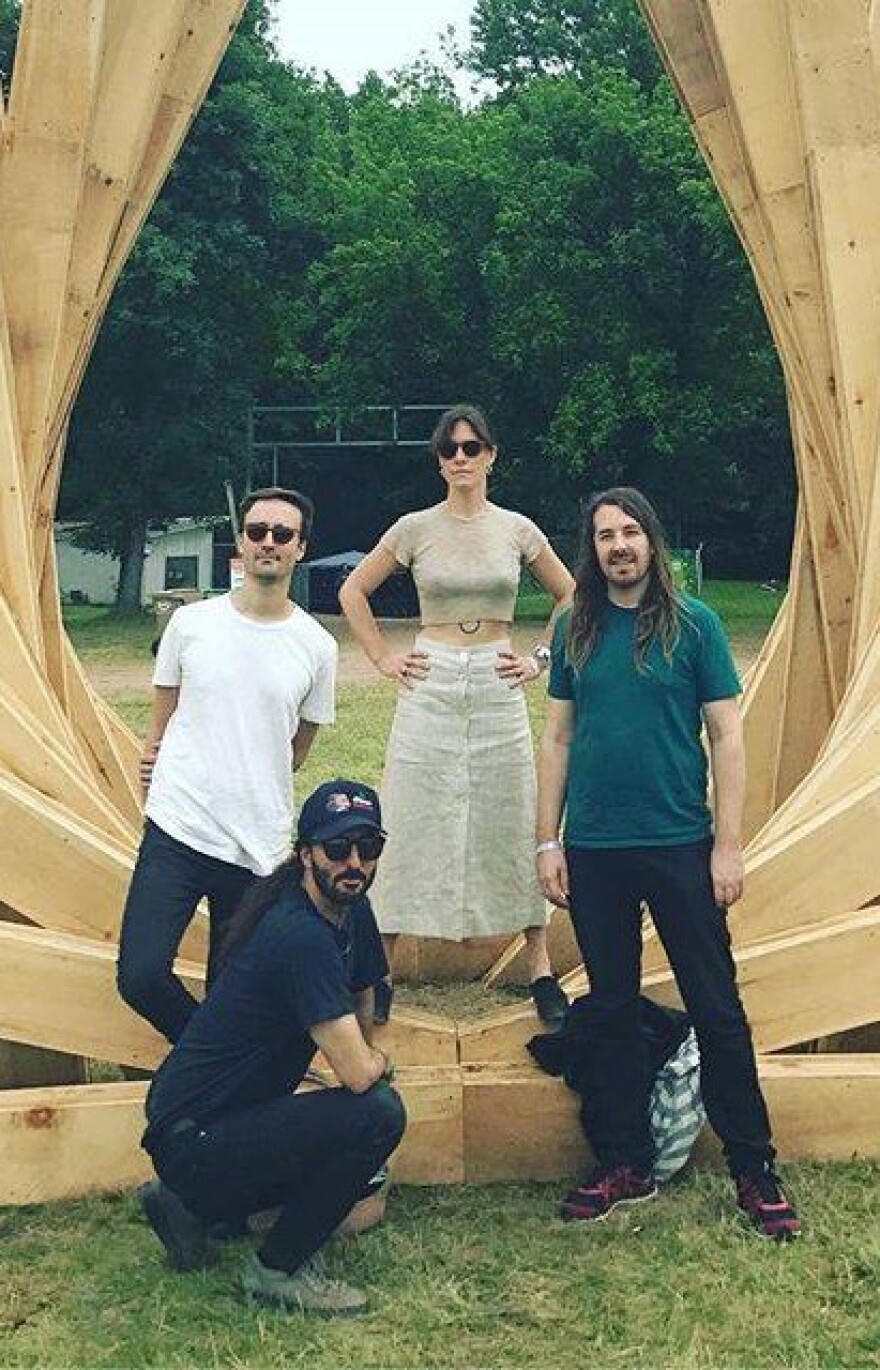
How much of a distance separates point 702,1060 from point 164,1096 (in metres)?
1.15

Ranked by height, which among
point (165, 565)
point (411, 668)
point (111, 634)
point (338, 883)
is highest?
point (411, 668)

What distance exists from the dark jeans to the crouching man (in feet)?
0.89

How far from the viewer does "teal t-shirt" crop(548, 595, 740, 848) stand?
11.1 ft

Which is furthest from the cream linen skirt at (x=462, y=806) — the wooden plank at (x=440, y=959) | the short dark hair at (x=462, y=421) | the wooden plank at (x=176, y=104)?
the wooden plank at (x=176, y=104)

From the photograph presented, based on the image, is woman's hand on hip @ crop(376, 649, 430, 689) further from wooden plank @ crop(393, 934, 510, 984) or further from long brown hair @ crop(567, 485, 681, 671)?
wooden plank @ crop(393, 934, 510, 984)

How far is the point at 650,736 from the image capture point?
3.37m

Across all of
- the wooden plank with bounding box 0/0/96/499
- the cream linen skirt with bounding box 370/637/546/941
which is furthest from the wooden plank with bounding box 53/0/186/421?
→ the cream linen skirt with bounding box 370/637/546/941

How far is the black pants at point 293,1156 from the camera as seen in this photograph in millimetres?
3125

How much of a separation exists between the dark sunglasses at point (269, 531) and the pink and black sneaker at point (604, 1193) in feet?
5.20

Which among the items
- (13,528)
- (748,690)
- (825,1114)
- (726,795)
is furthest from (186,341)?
(726,795)

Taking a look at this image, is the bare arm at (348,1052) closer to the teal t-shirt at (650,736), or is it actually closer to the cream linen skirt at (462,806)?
the teal t-shirt at (650,736)

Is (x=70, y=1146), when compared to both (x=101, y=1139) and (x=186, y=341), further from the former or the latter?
(x=186, y=341)

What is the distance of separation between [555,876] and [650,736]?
0.43 meters

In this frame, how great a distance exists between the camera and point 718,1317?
310cm
